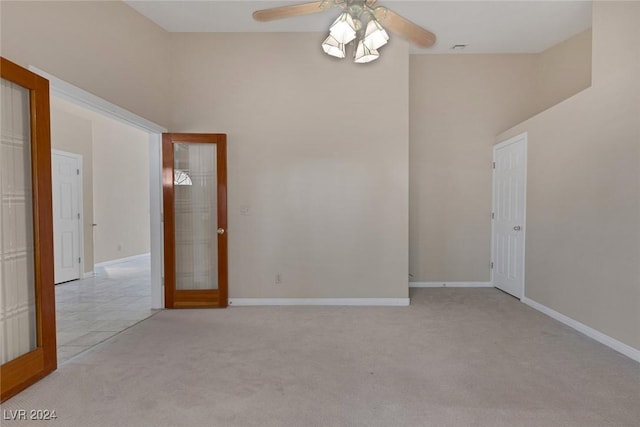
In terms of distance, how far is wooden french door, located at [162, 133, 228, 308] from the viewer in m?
3.67

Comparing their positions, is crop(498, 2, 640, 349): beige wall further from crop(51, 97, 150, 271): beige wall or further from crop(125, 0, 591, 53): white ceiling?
crop(51, 97, 150, 271): beige wall

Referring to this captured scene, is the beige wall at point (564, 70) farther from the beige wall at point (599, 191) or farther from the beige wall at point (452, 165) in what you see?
the beige wall at point (599, 191)

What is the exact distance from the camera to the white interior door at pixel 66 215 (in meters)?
5.11

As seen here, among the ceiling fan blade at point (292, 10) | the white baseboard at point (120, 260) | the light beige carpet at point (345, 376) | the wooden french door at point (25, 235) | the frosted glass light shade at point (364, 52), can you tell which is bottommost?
the white baseboard at point (120, 260)

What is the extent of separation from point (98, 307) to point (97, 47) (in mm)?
3020

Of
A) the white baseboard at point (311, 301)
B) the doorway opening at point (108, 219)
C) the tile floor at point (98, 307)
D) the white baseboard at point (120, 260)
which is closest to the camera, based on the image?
the tile floor at point (98, 307)

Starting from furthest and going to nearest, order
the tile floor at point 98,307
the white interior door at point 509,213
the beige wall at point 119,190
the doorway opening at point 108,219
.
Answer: the beige wall at point 119,190, the white interior door at point 509,213, the doorway opening at point 108,219, the tile floor at point 98,307

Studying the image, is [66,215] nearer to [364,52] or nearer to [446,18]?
[364,52]

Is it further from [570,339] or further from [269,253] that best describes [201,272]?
[570,339]

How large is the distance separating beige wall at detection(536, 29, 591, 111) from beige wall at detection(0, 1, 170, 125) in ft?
17.2

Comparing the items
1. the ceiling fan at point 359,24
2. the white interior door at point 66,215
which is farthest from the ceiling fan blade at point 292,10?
the white interior door at point 66,215

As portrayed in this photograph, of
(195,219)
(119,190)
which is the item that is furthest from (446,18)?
(119,190)

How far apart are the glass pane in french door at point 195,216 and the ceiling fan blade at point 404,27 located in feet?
8.30

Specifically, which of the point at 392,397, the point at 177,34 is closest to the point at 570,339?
the point at 392,397
